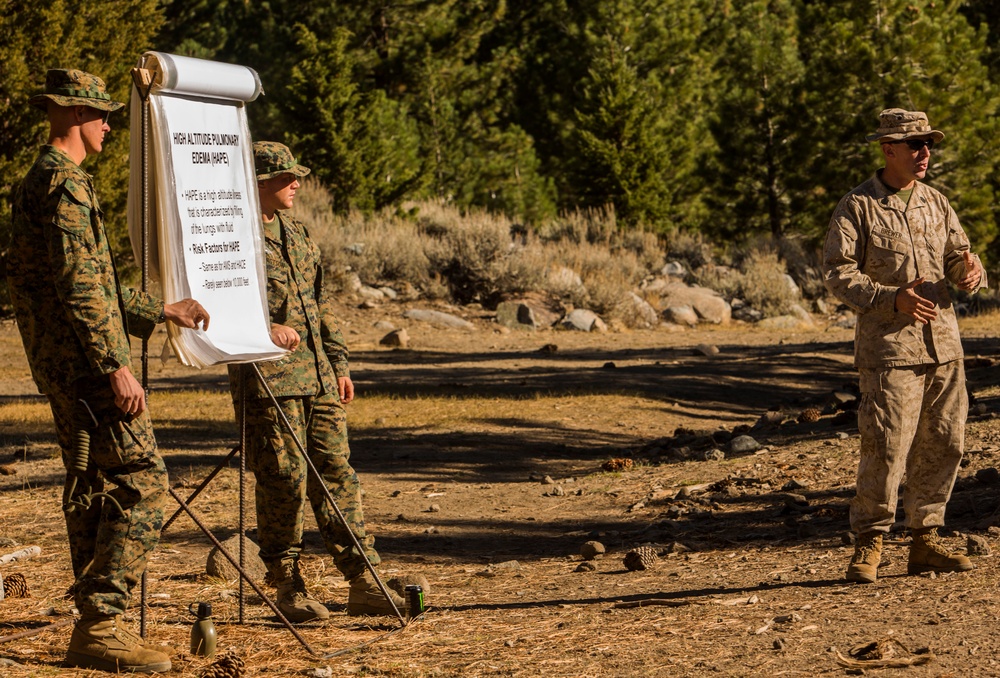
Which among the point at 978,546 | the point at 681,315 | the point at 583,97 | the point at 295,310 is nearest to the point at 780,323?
the point at 681,315

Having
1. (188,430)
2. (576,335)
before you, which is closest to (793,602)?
(188,430)

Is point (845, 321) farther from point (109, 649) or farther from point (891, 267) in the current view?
point (109, 649)

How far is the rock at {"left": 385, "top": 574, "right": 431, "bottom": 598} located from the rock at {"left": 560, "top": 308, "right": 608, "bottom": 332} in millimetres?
13443

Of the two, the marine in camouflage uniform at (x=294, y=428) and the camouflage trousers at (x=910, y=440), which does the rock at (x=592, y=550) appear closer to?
the marine in camouflage uniform at (x=294, y=428)

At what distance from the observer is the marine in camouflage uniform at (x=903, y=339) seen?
5.66m

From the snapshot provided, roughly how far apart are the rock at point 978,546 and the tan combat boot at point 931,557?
0.22m

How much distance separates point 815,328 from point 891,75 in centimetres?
815

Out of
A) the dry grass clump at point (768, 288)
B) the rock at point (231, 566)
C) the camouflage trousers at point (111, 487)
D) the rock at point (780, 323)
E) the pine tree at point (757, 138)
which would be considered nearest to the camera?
the camouflage trousers at point (111, 487)

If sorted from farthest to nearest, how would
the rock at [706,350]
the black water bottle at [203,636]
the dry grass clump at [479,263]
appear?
the dry grass clump at [479,263]
the rock at [706,350]
the black water bottle at [203,636]

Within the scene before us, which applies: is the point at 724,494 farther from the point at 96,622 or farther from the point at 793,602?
the point at 96,622

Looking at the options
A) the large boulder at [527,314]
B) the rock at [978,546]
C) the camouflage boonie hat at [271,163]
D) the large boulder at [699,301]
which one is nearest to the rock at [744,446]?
the rock at [978,546]

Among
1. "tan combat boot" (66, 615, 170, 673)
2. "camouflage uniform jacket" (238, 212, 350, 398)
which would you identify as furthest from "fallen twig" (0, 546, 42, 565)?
"tan combat boot" (66, 615, 170, 673)

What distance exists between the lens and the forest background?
18000 mm

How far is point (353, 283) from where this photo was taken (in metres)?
21.0
